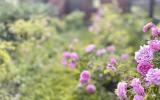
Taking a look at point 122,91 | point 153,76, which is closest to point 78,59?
point 122,91

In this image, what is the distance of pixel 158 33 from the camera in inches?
126

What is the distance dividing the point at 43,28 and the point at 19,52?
0.74 m

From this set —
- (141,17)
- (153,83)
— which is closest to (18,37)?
(141,17)

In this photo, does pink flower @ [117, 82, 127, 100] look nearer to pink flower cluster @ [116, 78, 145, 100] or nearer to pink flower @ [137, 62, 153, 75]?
pink flower cluster @ [116, 78, 145, 100]

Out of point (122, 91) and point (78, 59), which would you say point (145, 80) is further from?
point (78, 59)

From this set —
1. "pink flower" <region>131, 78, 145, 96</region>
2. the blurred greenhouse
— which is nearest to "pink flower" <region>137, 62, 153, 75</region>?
the blurred greenhouse

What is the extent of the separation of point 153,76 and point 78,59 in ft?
10.2

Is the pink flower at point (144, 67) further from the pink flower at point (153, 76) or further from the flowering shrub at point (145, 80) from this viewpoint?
the pink flower at point (153, 76)

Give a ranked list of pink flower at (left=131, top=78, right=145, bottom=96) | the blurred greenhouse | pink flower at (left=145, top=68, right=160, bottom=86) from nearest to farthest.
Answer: pink flower at (left=145, top=68, right=160, bottom=86)
pink flower at (left=131, top=78, right=145, bottom=96)
the blurred greenhouse

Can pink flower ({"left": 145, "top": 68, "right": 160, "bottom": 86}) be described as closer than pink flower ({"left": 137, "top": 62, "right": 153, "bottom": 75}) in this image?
Yes

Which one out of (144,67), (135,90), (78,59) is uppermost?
(78,59)

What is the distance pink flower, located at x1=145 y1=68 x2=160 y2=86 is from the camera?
2721 millimetres

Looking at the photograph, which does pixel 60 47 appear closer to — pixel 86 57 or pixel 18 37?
pixel 18 37

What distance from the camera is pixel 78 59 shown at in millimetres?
5824
